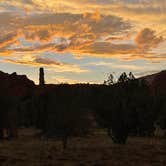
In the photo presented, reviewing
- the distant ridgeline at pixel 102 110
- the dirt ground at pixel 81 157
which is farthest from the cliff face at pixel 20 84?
the dirt ground at pixel 81 157

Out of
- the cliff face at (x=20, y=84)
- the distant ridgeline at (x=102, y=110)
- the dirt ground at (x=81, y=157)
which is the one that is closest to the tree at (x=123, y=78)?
the distant ridgeline at (x=102, y=110)

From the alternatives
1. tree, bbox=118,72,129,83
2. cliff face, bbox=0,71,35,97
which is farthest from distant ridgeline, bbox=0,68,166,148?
cliff face, bbox=0,71,35,97

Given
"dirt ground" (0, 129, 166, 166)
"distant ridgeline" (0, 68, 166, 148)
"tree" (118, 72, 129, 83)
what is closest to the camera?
"dirt ground" (0, 129, 166, 166)

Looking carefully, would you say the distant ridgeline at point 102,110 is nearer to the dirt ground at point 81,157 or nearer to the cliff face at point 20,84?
the dirt ground at point 81,157

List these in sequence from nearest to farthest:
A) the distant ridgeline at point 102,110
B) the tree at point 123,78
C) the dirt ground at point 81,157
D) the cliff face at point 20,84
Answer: the dirt ground at point 81,157, the distant ridgeline at point 102,110, the tree at point 123,78, the cliff face at point 20,84

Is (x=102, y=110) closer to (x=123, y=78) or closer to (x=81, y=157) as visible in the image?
(x=123, y=78)

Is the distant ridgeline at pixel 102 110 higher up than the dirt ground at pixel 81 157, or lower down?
higher up

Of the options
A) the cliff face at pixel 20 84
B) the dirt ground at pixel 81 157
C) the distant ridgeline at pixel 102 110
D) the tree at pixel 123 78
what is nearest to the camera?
the dirt ground at pixel 81 157

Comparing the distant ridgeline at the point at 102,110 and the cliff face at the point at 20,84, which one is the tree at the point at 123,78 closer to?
the distant ridgeline at the point at 102,110

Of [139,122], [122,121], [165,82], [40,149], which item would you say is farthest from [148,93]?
[165,82]

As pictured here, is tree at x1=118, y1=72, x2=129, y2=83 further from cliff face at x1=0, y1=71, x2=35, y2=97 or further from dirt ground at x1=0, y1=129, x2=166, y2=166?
cliff face at x1=0, y1=71, x2=35, y2=97

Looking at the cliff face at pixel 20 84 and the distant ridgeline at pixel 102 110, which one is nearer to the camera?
the distant ridgeline at pixel 102 110

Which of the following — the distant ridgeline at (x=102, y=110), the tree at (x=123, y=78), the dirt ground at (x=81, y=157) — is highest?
the tree at (x=123, y=78)

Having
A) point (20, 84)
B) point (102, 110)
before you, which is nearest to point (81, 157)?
point (102, 110)
